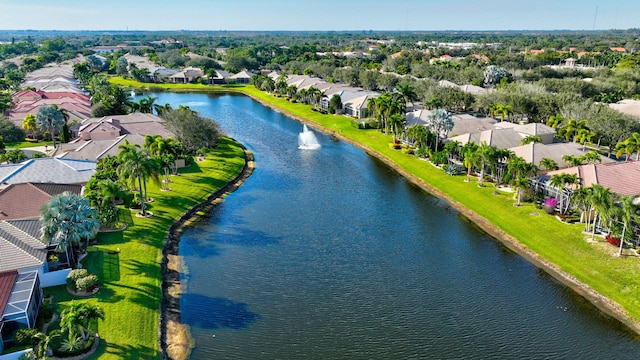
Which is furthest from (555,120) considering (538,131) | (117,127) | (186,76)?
(186,76)

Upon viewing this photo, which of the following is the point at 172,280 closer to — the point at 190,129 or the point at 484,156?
the point at 190,129

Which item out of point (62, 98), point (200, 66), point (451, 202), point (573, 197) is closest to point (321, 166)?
point (451, 202)

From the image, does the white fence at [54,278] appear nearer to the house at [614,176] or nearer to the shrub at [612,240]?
the shrub at [612,240]

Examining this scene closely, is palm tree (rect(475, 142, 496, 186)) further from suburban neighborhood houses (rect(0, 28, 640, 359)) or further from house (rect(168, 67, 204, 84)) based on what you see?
house (rect(168, 67, 204, 84))

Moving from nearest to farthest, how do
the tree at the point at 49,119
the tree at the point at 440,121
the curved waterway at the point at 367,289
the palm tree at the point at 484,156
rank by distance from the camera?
the curved waterway at the point at 367,289 → the palm tree at the point at 484,156 → the tree at the point at 440,121 → the tree at the point at 49,119

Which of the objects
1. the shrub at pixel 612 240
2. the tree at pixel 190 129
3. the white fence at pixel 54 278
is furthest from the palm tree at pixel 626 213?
the tree at pixel 190 129

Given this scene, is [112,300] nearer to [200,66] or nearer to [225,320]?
[225,320]
